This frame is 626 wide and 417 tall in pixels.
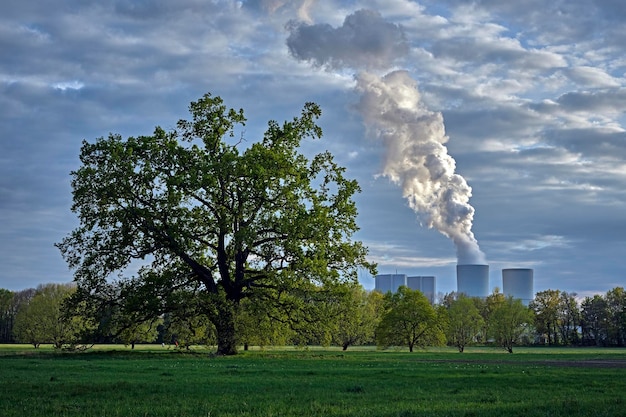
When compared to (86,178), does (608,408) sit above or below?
below

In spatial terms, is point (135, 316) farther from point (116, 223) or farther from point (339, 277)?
point (339, 277)

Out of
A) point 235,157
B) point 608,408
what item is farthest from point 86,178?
point 608,408

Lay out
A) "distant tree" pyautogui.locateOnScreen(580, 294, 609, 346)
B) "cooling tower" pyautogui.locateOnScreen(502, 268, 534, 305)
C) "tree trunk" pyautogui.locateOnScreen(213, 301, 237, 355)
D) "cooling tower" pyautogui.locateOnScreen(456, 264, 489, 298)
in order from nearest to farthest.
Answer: "tree trunk" pyautogui.locateOnScreen(213, 301, 237, 355)
"distant tree" pyautogui.locateOnScreen(580, 294, 609, 346)
"cooling tower" pyautogui.locateOnScreen(502, 268, 534, 305)
"cooling tower" pyautogui.locateOnScreen(456, 264, 489, 298)

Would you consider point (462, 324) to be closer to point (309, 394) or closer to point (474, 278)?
point (309, 394)

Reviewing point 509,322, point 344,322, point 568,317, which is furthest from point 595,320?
point 344,322

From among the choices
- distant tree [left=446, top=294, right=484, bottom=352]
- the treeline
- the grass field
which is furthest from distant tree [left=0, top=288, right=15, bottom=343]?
the grass field

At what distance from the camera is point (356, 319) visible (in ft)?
164

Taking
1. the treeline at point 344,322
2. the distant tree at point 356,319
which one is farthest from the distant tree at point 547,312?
the distant tree at point 356,319

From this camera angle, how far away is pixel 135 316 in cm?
4803

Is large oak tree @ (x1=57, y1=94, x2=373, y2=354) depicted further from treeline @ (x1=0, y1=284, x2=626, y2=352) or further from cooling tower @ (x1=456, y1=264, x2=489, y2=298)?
cooling tower @ (x1=456, y1=264, x2=489, y2=298)

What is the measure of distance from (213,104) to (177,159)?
19.3 feet

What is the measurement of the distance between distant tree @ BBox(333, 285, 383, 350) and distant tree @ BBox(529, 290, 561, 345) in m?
43.3

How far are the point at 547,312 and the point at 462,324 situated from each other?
193 ft

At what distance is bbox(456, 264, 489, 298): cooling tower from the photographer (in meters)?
187
